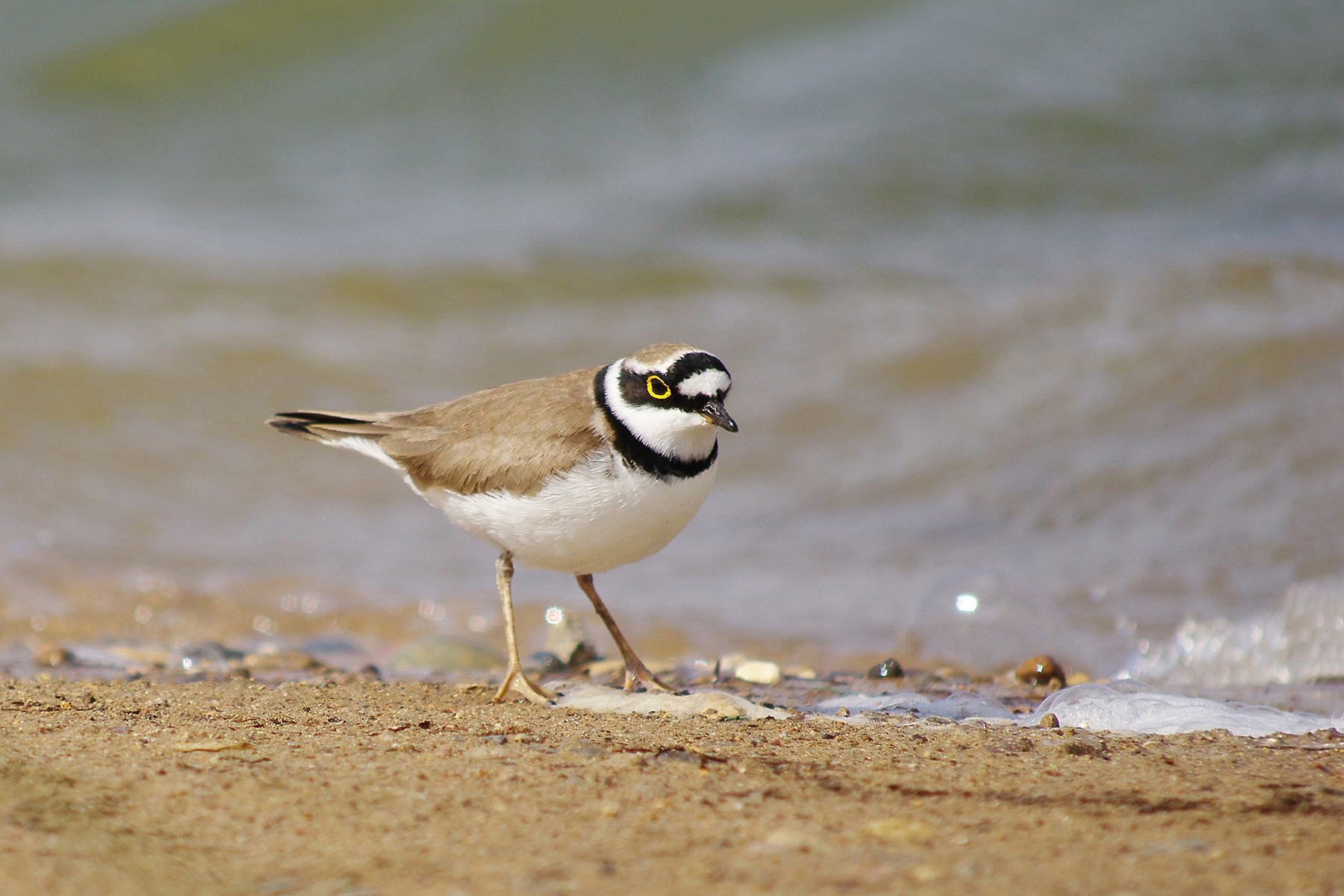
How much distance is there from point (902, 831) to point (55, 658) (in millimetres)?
4088

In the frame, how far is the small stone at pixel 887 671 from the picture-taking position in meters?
5.02

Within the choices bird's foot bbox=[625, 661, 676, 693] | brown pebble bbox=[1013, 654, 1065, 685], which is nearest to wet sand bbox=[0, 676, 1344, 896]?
bird's foot bbox=[625, 661, 676, 693]

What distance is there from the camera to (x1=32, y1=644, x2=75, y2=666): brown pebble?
5234mm

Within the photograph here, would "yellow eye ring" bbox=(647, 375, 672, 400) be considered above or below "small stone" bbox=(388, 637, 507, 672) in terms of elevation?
above

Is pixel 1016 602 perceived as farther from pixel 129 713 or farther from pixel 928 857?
pixel 129 713

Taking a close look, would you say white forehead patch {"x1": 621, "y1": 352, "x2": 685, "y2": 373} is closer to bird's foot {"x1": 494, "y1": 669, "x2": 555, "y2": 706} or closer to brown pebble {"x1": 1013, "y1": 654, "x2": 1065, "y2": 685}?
bird's foot {"x1": 494, "y1": 669, "x2": 555, "y2": 706}

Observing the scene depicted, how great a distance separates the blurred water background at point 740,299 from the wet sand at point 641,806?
2.42 meters

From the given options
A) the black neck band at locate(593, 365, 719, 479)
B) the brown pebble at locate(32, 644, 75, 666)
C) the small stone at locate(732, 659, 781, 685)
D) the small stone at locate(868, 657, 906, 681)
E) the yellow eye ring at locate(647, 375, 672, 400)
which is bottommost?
the brown pebble at locate(32, 644, 75, 666)

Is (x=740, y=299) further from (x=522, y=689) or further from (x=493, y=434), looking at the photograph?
(x=522, y=689)

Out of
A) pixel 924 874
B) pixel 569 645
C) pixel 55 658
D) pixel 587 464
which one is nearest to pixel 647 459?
pixel 587 464

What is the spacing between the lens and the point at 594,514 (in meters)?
4.26

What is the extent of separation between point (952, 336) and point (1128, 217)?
3.67 metres

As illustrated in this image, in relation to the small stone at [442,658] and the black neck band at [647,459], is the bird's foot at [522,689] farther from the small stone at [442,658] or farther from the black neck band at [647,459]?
the small stone at [442,658]

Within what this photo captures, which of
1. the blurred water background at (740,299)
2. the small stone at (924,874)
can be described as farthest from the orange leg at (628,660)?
the small stone at (924,874)
